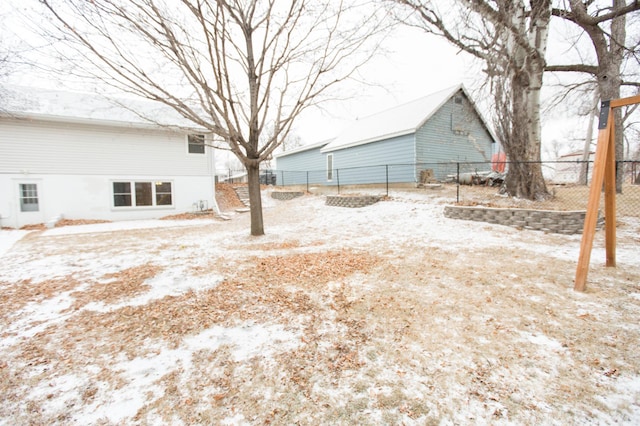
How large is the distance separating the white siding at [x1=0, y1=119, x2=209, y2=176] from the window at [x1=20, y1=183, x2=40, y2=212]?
1.84 ft

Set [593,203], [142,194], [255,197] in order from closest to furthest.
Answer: [593,203] → [255,197] → [142,194]

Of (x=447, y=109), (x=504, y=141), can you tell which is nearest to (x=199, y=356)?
(x=504, y=141)

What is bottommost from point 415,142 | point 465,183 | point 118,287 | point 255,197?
point 118,287

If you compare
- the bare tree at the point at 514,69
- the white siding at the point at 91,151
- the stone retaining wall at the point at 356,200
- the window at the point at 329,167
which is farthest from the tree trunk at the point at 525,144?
the white siding at the point at 91,151

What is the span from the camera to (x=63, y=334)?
8.91 ft

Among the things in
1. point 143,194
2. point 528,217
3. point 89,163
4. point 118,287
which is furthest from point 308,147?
point 118,287

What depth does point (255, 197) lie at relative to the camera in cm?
708

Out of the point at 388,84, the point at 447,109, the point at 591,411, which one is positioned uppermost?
the point at 447,109

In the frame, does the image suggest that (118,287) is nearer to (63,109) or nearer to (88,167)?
(88,167)

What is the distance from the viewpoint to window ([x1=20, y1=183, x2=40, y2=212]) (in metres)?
10.2

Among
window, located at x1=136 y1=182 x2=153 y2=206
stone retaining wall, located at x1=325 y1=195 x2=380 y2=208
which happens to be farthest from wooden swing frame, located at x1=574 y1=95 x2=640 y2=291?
window, located at x1=136 y1=182 x2=153 y2=206

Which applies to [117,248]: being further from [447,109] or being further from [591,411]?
[447,109]

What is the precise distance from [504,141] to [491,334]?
8.52m

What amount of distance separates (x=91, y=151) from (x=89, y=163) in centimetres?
49
